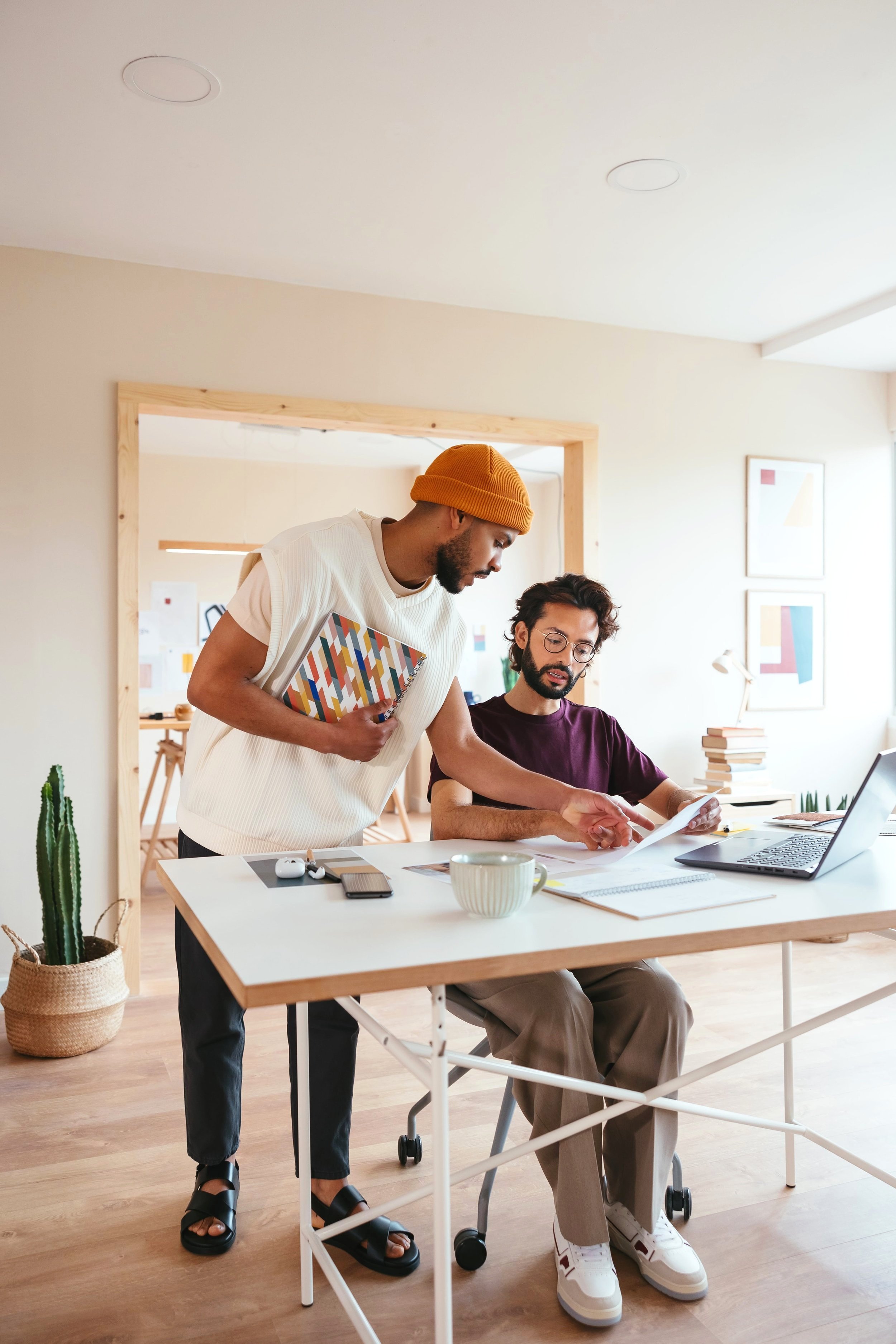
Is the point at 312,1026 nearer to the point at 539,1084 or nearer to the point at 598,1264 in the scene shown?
the point at 539,1084

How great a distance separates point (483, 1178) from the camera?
2.08 m

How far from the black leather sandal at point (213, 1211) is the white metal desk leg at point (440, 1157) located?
2.77 ft

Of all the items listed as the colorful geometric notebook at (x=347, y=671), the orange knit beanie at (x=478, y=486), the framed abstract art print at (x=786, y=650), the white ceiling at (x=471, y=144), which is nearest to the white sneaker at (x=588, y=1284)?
the colorful geometric notebook at (x=347, y=671)

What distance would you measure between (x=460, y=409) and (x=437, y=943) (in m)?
3.03

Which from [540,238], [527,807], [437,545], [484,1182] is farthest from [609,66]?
[484,1182]

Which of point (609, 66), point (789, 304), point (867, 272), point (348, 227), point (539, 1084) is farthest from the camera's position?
point (789, 304)

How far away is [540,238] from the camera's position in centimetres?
331

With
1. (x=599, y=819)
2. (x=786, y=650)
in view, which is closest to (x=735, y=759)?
(x=786, y=650)

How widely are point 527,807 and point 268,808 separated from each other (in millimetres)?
582

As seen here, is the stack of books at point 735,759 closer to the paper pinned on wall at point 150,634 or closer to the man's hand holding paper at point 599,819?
the man's hand holding paper at point 599,819

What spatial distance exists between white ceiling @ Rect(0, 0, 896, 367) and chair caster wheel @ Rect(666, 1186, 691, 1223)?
7.98 ft

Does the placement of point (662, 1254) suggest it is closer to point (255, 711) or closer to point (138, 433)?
point (255, 711)

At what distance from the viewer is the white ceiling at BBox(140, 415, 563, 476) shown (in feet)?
20.4

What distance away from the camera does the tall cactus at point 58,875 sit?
2.89 metres
